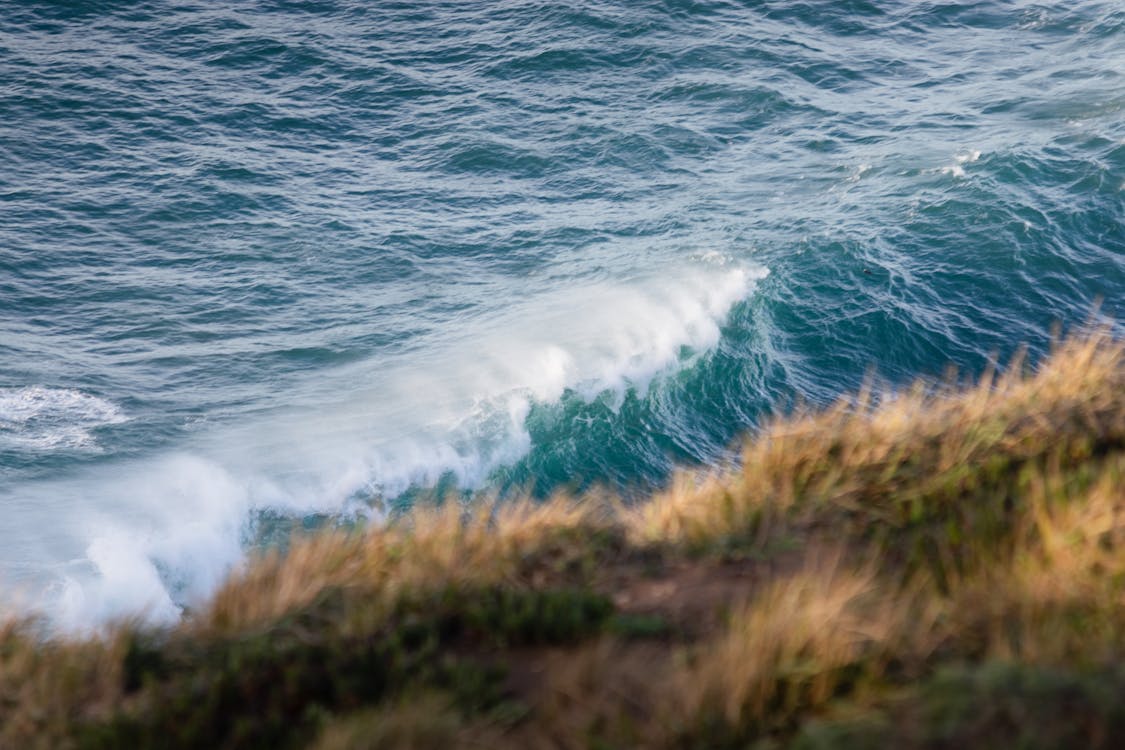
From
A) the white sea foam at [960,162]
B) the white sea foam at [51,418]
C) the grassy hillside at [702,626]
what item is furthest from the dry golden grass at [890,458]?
the white sea foam at [960,162]

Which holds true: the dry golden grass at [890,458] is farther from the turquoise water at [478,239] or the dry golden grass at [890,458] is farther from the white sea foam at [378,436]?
the white sea foam at [378,436]

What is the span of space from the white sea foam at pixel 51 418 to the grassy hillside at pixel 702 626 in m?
11.3

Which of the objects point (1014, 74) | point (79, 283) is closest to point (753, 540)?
point (79, 283)

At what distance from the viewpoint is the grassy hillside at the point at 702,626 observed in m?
3.65

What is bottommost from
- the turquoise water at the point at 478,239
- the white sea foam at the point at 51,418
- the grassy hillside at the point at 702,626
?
the white sea foam at the point at 51,418

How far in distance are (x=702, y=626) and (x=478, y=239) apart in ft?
56.5

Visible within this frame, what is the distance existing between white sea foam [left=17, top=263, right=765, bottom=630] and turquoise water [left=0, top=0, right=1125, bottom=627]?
0.17 feet

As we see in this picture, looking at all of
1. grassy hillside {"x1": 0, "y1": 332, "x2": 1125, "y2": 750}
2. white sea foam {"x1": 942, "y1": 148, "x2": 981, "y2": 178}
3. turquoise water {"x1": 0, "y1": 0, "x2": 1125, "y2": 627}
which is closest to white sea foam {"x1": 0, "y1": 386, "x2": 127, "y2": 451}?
turquoise water {"x1": 0, "y1": 0, "x2": 1125, "y2": 627}

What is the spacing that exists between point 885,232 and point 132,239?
13813 mm

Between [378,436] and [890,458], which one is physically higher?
[890,458]

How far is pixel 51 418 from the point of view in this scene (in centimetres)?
1608

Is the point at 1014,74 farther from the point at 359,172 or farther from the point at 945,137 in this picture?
the point at 359,172

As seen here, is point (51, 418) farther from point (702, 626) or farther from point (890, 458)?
point (702, 626)

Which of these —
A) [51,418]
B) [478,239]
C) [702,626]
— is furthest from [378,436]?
[702,626]
